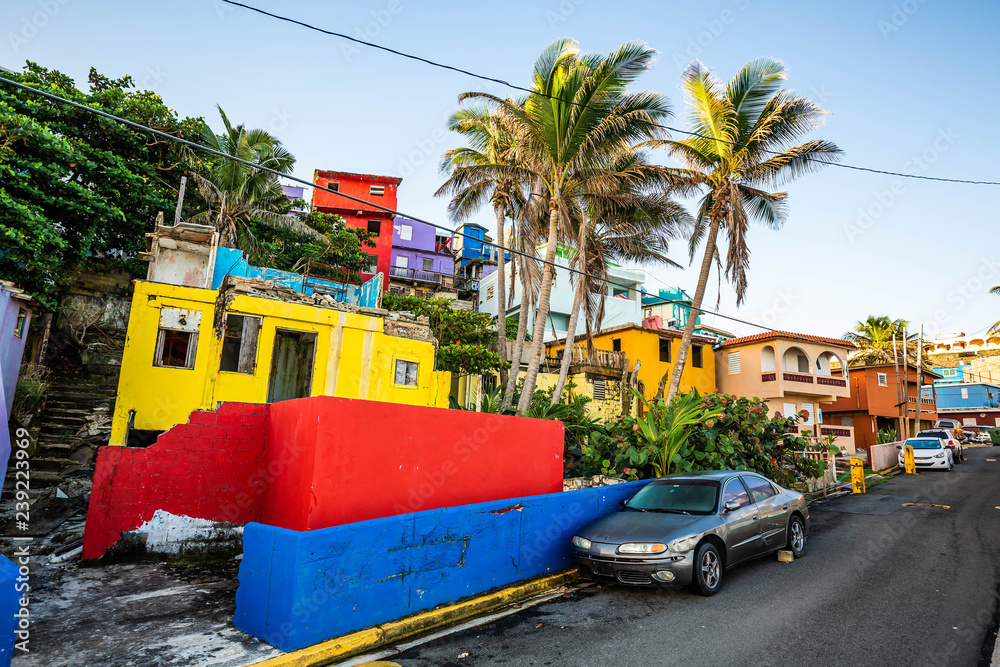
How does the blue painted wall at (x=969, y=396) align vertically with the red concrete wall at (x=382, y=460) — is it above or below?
above

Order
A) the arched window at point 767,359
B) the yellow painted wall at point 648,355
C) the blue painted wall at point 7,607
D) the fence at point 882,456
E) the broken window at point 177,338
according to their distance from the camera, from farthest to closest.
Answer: the arched window at point 767,359, the yellow painted wall at point 648,355, the fence at point 882,456, the broken window at point 177,338, the blue painted wall at point 7,607

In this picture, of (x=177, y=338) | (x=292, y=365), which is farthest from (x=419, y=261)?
(x=177, y=338)

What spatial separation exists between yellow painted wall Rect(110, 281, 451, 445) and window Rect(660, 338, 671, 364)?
14990 mm

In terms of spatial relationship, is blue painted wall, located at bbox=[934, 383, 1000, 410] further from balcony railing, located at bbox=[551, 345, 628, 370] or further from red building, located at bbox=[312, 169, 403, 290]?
red building, located at bbox=[312, 169, 403, 290]

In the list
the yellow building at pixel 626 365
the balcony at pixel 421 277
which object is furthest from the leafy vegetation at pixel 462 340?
the balcony at pixel 421 277

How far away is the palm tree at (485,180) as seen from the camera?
18117 millimetres

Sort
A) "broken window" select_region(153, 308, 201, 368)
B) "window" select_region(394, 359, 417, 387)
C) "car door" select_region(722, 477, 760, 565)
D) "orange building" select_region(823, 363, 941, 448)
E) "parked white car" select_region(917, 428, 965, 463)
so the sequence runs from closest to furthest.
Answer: "car door" select_region(722, 477, 760, 565)
"broken window" select_region(153, 308, 201, 368)
"window" select_region(394, 359, 417, 387)
"parked white car" select_region(917, 428, 965, 463)
"orange building" select_region(823, 363, 941, 448)

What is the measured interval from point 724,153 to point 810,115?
2.72 metres

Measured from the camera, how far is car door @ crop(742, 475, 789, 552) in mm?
7645

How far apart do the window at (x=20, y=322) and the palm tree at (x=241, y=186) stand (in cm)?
941

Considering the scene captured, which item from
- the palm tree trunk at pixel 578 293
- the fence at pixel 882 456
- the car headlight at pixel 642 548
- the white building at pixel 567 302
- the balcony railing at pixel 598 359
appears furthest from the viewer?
the white building at pixel 567 302

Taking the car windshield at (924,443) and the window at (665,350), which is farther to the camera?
the window at (665,350)

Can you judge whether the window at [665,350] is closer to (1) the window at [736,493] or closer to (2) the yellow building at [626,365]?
(2) the yellow building at [626,365]

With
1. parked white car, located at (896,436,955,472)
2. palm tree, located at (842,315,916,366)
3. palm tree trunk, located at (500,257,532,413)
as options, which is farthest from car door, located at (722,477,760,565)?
palm tree, located at (842,315,916,366)
